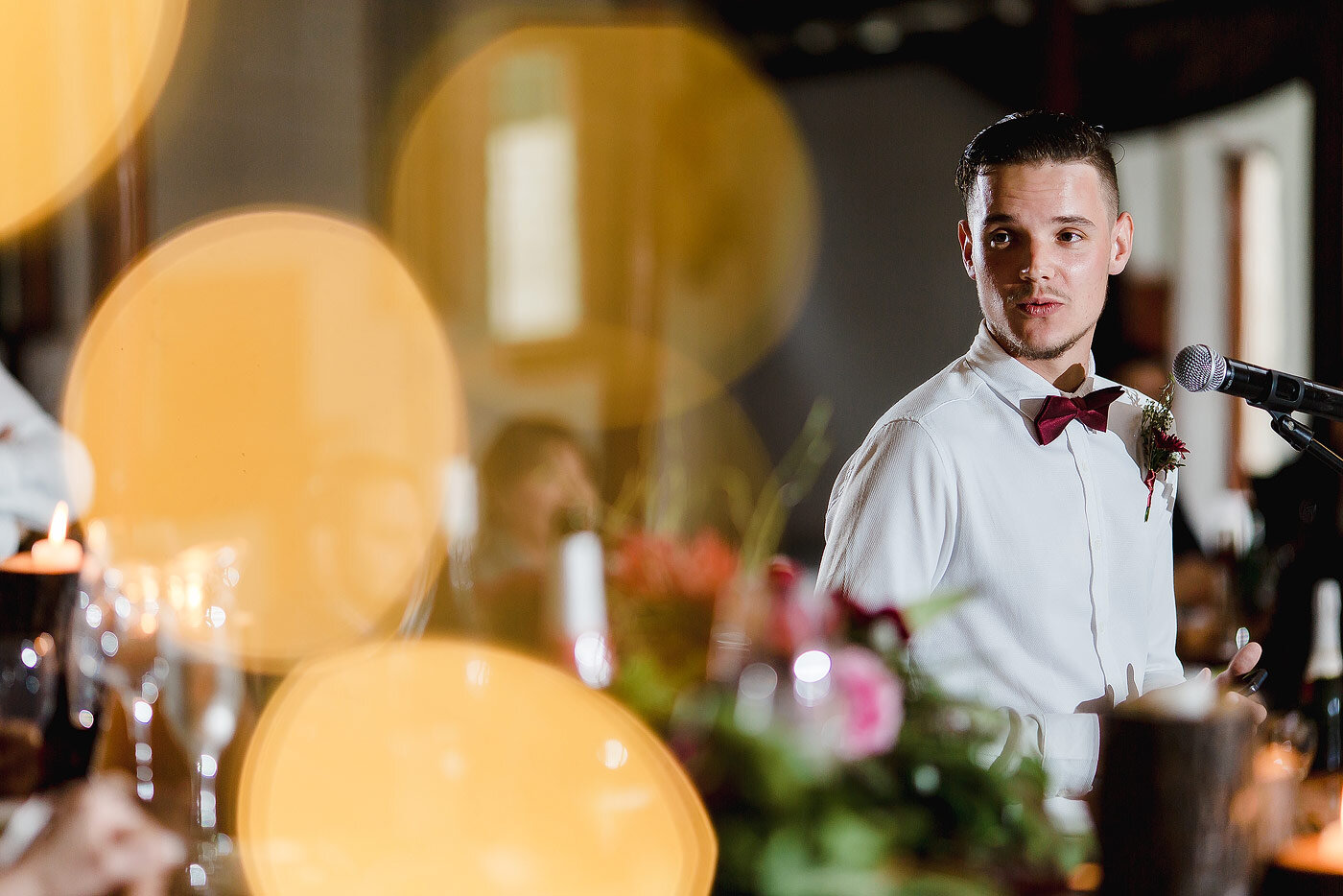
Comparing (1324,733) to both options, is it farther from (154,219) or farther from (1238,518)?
(154,219)

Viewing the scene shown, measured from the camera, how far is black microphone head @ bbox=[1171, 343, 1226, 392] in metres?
0.67

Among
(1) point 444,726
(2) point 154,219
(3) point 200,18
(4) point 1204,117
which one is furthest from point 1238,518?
(3) point 200,18

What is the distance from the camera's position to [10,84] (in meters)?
1.74

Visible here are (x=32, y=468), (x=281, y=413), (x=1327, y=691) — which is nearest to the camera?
(x=1327, y=691)

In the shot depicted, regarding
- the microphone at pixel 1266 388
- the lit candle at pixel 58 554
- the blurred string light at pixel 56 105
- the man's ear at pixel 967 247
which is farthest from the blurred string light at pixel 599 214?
the microphone at pixel 1266 388

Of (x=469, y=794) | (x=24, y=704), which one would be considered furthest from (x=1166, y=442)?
(x=24, y=704)

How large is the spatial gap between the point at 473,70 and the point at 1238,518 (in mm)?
1841

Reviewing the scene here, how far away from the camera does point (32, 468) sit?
1.52 m

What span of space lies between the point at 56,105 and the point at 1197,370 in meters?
1.70

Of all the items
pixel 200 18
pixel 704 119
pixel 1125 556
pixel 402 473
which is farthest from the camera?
pixel 704 119

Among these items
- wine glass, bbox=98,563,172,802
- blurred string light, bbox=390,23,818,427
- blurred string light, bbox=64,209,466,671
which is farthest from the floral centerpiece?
blurred string light, bbox=390,23,818,427

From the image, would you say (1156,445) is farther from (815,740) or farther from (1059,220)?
(815,740)

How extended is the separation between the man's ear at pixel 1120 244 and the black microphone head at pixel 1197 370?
0.29ft

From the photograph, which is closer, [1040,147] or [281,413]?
[1040,147]
